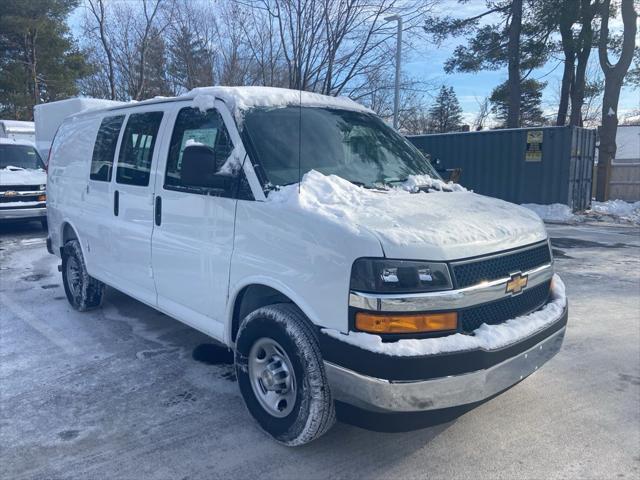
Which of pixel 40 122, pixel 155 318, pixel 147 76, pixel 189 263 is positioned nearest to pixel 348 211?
pixel 189 263

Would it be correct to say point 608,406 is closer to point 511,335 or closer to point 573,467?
point 573,467

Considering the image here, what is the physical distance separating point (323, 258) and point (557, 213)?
48.1 feet

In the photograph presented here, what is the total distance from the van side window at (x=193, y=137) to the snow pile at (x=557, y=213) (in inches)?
532

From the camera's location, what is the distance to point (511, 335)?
2834mm

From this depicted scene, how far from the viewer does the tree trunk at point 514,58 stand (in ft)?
66.6

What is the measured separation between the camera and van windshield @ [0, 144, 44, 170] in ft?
39.7

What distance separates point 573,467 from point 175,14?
22.1 meters

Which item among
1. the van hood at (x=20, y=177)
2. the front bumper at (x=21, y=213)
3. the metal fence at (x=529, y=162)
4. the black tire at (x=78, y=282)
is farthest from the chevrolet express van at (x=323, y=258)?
the metal fence at (x=529, y=162)

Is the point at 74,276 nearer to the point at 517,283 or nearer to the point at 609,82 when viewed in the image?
the point at 517,283

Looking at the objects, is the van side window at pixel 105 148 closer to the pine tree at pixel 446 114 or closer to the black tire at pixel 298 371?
the black tire at pixel 298 371

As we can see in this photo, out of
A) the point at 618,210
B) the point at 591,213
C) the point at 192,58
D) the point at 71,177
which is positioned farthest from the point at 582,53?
the point at 71,177

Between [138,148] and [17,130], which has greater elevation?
[17,130]

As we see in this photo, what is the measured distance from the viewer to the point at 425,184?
152 inches

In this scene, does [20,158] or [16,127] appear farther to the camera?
[16,127]
